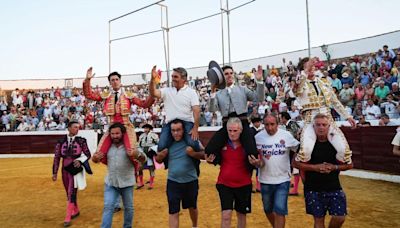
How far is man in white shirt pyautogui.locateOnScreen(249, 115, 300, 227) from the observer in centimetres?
364

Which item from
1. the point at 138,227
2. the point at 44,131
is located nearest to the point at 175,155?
the point at 138,227

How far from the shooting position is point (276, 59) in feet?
55.9

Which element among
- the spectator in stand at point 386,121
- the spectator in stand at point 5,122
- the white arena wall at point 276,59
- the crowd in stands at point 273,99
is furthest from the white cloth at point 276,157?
the spectator in stand at point 5,122

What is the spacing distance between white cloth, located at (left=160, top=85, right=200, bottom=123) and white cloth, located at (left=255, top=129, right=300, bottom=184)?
2.93 ft

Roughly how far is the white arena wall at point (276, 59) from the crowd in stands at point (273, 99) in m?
0.41

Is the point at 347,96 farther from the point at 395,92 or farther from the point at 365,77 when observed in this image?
the point at 365,77

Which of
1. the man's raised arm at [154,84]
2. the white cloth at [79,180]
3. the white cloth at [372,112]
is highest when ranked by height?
the man's raised arm at [154,84]

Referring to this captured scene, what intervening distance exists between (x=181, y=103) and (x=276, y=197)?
1423 mm

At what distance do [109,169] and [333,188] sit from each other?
240cm

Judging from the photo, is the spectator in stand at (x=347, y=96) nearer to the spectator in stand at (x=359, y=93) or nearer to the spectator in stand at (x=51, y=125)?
the spectator in stand at (x=359, y=93)

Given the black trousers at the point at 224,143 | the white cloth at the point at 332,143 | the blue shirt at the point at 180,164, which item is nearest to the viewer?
the white cloth at the point at 332,143

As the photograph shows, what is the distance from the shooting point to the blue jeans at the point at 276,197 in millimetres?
3607

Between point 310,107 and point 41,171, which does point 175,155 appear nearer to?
point 310,107

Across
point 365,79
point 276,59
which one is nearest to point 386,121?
point 365,79
